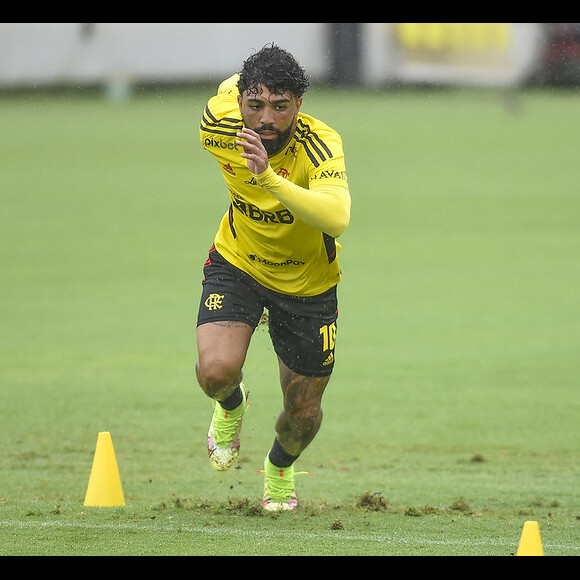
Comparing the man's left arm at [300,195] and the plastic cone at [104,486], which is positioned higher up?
the man's left arm at [300,195]

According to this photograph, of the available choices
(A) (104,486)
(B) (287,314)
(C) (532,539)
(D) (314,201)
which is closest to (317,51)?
(B) (287,314)

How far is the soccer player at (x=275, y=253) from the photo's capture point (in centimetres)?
649

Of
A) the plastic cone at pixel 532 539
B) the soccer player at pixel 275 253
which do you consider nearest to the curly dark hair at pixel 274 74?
the soccer player at pixel 275 253

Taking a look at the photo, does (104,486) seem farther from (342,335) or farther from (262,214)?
(342,335)

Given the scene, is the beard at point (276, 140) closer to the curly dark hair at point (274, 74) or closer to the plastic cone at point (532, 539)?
the curly dark hair at point (274, 74)

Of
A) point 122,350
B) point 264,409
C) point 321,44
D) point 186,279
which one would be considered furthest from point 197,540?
point 321,44

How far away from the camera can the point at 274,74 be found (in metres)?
6.47

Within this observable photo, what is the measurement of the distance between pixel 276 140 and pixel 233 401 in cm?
186

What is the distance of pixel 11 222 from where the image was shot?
24203mm

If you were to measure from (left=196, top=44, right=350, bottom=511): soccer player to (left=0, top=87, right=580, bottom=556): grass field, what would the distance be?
648mm

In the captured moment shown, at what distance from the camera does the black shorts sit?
7.18 m

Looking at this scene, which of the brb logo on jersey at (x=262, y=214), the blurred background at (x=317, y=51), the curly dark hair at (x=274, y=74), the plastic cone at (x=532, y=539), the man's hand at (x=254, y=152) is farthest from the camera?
the blurred background at (x=317, y=51)

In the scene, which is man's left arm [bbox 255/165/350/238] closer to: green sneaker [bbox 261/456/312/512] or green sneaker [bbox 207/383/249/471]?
green sneaker [bbox 207/383/249/471]

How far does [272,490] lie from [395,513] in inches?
32.6
